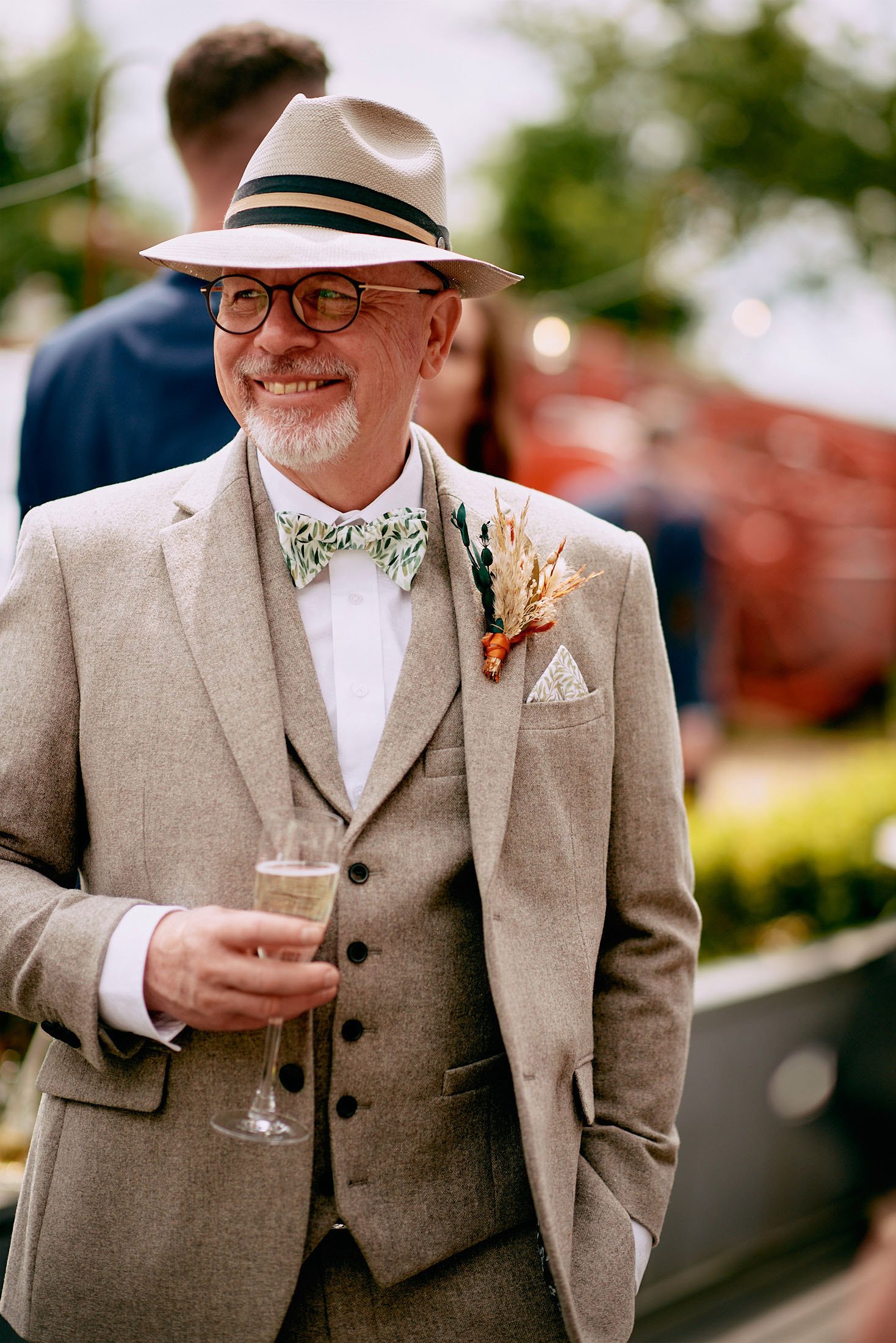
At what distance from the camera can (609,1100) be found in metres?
1.92

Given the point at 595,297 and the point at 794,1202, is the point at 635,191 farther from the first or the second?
the point at 794,1202

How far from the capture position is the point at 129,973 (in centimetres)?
153

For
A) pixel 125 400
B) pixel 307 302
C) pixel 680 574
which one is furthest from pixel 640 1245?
pixel 680 574

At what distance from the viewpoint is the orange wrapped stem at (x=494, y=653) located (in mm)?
1774

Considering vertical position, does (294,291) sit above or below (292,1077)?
above

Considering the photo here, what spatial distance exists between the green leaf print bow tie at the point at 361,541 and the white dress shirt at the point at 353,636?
2 centimetres

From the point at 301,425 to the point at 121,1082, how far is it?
0.94m

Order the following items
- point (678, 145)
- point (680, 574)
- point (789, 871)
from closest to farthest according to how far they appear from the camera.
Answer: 1. point (789, 871)
2. point (680, 574)
3. point (678, 145)

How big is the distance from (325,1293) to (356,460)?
1.19m

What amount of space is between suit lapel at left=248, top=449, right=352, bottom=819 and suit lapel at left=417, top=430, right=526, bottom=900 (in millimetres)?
182

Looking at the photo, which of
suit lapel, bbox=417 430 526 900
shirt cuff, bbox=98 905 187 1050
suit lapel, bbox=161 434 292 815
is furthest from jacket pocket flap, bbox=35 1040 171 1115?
suit lapel, bbox=417 430 526 900

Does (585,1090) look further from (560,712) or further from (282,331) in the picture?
(282,331)

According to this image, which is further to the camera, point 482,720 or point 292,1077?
point 482,720

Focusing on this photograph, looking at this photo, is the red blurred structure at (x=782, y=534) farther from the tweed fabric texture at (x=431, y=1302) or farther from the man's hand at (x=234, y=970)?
the man's hand at (x=234, y=970)
